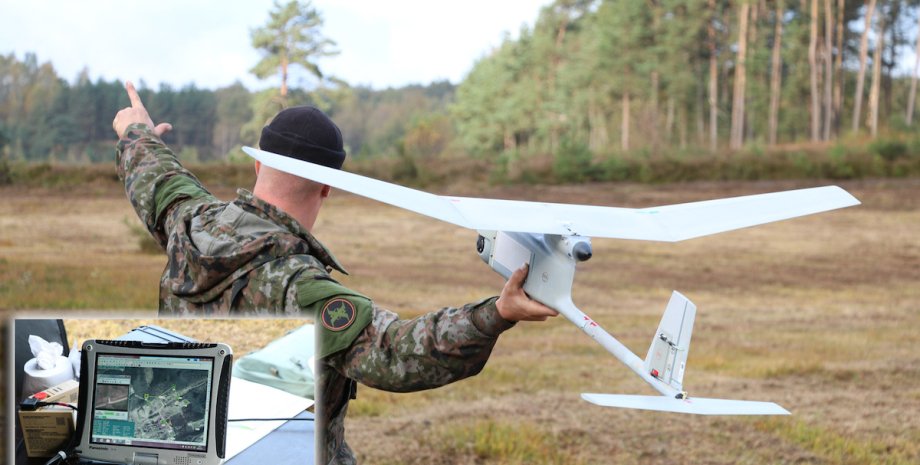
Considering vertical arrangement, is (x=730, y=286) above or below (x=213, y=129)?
below

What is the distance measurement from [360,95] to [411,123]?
2588 mm

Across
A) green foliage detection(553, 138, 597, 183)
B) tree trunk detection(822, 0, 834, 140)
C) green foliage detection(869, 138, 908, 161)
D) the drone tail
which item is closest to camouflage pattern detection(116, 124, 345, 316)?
the drone tail

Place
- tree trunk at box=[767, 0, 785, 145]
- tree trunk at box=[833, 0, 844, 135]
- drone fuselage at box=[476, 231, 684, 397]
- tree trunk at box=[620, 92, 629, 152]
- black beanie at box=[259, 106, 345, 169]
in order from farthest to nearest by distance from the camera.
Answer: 1. tree trunk at box=[767, 0, 785, 145]
2. tree trunk at box=[833, 0, 844, 135]
3. tree trunk at box=[620, 92, 629, 152]
4. black beanie at box=[259, 106, 345, 169]
5. drone fuselage at box=[476, 231, 684, 397]

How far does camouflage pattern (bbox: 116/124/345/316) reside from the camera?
2.39m

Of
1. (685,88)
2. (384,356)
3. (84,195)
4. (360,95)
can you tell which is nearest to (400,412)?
(384,356)

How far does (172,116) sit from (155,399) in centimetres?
1766

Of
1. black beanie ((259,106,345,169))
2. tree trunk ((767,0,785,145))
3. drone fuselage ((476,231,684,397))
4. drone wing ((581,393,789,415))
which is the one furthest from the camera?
tree trunk ((767,0,785,145))

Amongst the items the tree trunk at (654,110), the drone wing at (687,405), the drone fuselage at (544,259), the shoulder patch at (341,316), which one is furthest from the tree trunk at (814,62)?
the shoulder patch at (341,316)

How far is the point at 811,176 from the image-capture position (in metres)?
29.5

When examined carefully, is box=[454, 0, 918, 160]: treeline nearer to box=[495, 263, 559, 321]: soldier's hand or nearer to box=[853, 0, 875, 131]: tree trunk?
box=[853, 0, 875, 131]: tree trunk

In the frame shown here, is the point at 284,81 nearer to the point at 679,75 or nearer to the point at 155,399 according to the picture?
the point at 155,399

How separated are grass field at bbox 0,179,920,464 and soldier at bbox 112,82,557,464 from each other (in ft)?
14.6

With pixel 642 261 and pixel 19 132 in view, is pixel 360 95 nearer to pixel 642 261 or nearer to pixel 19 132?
pixel 19 132

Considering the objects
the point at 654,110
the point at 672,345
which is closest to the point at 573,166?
the point at 654,110
